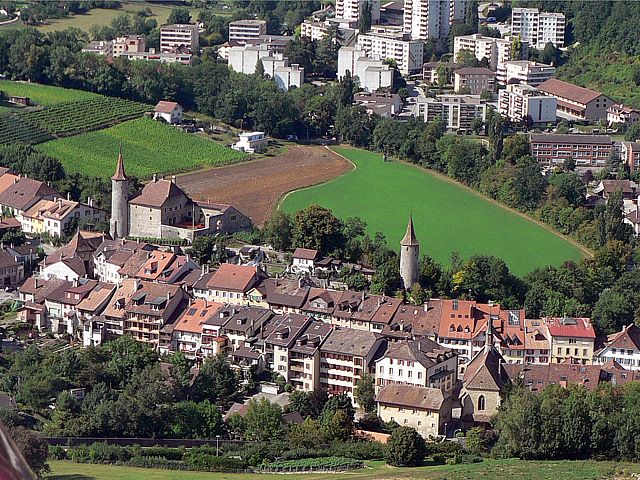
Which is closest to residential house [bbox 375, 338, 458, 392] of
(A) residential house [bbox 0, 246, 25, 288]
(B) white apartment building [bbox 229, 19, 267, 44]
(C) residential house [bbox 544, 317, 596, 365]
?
(C) residential house [bbox 544, 317, 596, 365]

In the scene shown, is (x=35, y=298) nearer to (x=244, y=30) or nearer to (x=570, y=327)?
(x=570, y=327)

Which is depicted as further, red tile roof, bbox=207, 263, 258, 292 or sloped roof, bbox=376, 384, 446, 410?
red tile roof, bbox=207, 263, 258, 292

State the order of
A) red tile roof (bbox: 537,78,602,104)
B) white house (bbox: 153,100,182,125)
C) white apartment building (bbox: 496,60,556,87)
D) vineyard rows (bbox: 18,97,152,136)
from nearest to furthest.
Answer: vineyard rows (bbox: 18,97,152,136) → white house (bbox: 153,100,182,125) → red tile roof (bbox: 537,78,602,104) → white apartment building (bbox: 496,60,556,87)

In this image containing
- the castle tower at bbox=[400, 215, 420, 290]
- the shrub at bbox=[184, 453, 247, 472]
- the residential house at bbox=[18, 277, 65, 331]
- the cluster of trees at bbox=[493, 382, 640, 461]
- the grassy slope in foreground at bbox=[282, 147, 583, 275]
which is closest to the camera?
the shrub at bbox=[184, 453, 247, 472]

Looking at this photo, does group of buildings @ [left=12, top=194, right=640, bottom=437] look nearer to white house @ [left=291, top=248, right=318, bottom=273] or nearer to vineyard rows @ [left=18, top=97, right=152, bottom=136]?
white house @ [left=291, top=248, right=318, bottom=273]

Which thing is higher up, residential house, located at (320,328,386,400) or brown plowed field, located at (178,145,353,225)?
brown plowed field, located at (178,145,353,225)

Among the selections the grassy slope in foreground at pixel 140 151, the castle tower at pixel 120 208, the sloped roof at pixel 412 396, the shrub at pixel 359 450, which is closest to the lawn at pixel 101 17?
the grassy slope in foreground at pixel 140 151

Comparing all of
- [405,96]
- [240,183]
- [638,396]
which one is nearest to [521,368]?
[638,396]

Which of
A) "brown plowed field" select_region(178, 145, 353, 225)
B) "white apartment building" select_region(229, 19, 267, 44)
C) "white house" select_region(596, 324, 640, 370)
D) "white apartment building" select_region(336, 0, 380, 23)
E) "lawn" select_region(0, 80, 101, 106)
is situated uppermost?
"white apartment building" select_region(336, 0, 380, 23)
